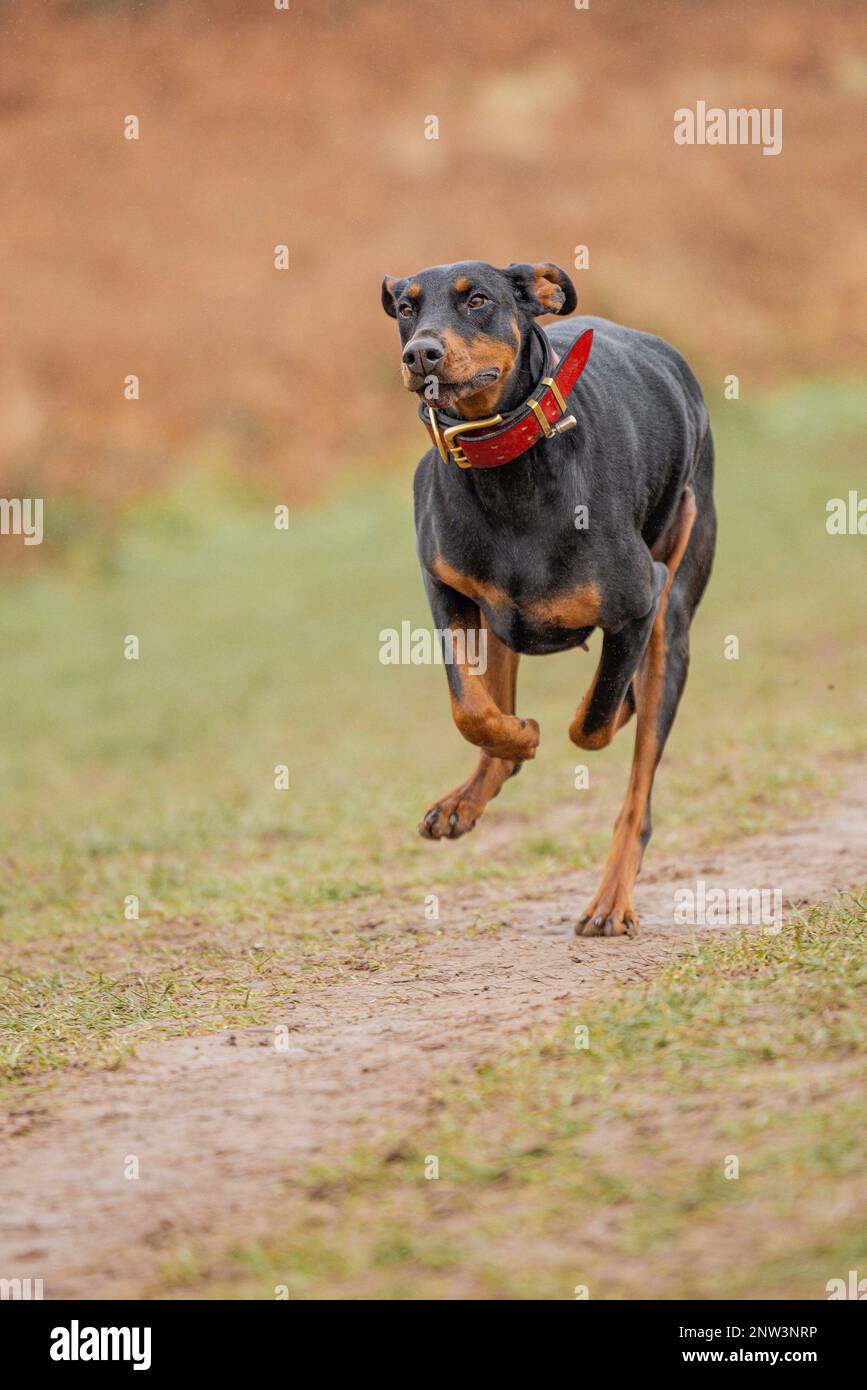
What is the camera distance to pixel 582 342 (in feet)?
17.5

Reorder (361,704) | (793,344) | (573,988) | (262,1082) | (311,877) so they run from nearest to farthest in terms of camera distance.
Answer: (262,1082)
(573,988)
(311,877)
(361,704)
(793,344)

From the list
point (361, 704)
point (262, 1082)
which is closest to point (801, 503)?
point (361, 704)

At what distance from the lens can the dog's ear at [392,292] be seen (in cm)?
529

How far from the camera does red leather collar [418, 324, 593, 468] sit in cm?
518

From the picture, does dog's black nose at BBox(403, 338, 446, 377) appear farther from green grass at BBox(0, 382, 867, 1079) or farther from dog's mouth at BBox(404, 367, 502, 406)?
green grass at BBox(0, 382, 867, 1079)

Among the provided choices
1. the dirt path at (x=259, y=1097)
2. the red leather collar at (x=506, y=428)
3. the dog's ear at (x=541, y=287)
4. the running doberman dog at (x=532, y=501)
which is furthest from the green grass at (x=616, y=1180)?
the dog's ear at (x=541, y=287)

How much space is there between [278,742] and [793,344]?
2039 centimetres

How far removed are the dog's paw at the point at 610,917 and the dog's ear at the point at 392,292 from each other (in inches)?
81.2

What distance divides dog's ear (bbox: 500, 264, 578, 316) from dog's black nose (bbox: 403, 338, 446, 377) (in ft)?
1.81

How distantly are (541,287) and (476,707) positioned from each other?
4.45 ft

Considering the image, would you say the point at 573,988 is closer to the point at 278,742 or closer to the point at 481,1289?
the point at 481,1289

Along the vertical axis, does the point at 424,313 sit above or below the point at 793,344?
below

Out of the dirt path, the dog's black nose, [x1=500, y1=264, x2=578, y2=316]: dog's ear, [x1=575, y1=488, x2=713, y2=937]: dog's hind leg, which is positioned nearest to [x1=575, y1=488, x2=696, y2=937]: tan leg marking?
[x1=575, y1=488, x2=713, y2=937]: dog's hind leg

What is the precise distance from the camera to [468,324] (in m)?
5.04
